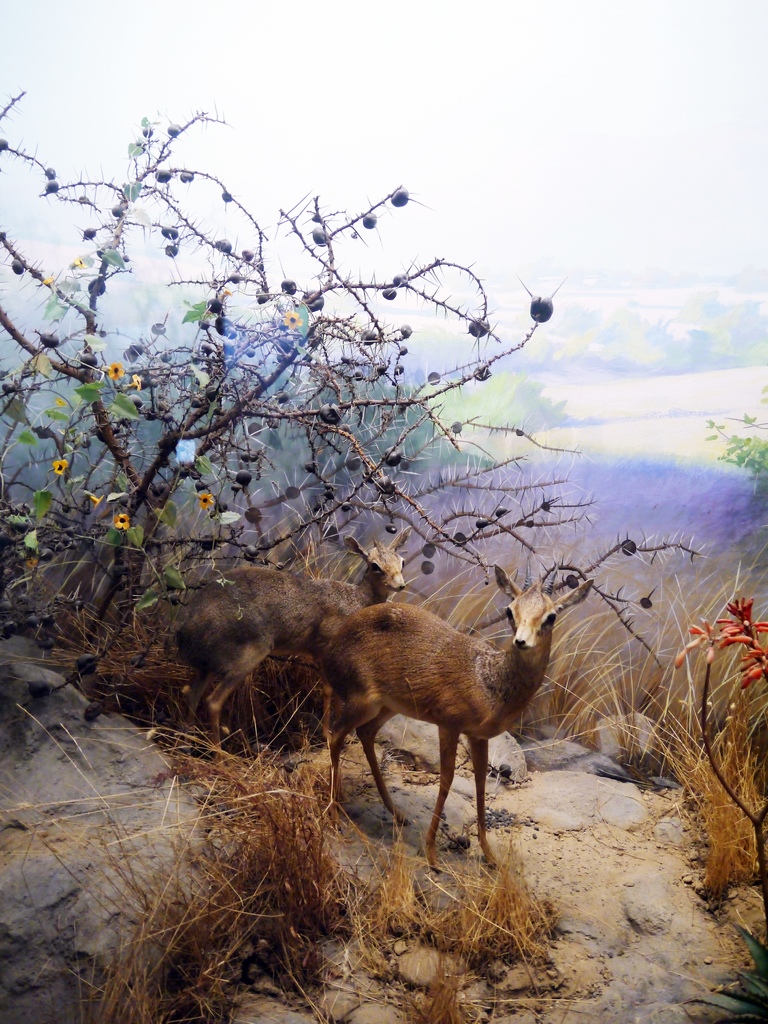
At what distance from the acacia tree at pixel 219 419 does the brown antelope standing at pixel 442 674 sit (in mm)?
432

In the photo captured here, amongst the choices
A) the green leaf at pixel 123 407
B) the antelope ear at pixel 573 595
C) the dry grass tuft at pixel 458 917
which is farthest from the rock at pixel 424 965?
the green leaf at pixel 123 407

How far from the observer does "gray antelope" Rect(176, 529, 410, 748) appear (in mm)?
3090

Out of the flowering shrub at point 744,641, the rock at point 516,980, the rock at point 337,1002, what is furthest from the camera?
the rock at point 516,980

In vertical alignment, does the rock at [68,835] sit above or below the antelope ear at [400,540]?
below

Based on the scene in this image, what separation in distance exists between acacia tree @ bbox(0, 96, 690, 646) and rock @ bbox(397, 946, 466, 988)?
1.30 metres

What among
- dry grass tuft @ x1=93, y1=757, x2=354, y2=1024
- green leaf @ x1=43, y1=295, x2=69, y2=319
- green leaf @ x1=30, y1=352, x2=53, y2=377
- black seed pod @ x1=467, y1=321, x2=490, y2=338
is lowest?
dry grass tuft @ x1=93, y1=757, x2=354, y2=1024

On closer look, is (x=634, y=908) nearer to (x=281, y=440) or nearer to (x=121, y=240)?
(x=281, y=440)

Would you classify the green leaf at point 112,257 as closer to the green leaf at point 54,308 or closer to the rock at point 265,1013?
the green leaf at point 54,308

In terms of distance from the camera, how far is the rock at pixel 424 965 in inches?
87.0

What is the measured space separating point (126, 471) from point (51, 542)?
412 millimetres

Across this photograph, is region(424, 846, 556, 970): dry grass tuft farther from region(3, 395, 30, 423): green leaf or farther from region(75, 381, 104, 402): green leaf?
region(3, 395, 30, 423): green leaf

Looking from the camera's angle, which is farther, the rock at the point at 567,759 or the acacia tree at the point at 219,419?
the rock at the point at 567,759

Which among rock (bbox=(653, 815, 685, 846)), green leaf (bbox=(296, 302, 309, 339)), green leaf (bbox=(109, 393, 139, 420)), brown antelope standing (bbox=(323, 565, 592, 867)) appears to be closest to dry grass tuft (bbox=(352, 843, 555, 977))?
brown antelope standing (bbox=(323, 565, 592, 867))

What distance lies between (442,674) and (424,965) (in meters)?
0.89
